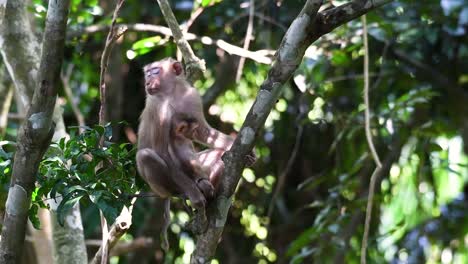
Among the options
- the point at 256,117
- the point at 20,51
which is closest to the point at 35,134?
the point at 256,117

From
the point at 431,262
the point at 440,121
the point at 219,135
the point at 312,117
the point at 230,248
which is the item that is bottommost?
the point at 431,262

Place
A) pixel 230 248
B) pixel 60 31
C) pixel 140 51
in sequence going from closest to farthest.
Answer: pixel 60 31 → pixel 140 51 → pixel 230 248

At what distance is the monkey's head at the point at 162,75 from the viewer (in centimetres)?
518

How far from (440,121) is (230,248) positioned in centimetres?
231

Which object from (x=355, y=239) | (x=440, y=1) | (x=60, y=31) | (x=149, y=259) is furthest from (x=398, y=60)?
(x=60, y=31)

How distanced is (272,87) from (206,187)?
960 mm

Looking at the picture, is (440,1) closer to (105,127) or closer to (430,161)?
(430,161)

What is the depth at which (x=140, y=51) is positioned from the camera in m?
5.81

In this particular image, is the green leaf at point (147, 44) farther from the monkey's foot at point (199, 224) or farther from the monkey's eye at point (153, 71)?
the monkey's foot at point (199, 224)

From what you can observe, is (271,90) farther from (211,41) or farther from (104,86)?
(211,41)

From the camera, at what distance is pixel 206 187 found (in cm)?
435

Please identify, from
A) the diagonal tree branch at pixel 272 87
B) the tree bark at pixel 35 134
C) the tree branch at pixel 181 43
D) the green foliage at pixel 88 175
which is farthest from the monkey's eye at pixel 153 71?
the tree bark at pixel 35 134

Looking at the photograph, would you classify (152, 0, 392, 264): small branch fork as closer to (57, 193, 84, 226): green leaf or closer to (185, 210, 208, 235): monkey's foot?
(185, 210, 208, 235): monkey's foot

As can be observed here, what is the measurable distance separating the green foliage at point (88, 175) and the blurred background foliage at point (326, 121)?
6.25 feet
